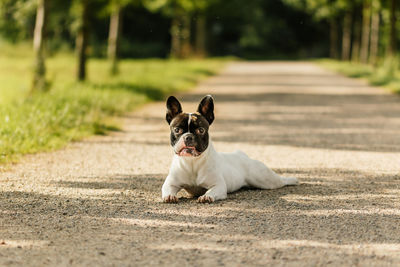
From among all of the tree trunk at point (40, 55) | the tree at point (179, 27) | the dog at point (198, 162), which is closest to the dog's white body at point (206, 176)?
the dog at point (198, 162)

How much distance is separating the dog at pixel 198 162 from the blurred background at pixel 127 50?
309 cm

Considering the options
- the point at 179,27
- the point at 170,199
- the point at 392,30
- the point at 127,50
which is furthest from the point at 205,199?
the point at 127,50

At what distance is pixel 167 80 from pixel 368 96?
24.4 feet

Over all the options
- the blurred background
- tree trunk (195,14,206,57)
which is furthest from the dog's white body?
tree trunk (195,14,206,57)

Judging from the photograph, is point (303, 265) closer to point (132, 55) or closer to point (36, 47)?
point (36, 47)

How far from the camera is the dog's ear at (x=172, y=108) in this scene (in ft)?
20.7

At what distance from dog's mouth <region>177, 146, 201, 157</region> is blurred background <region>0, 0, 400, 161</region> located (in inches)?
131

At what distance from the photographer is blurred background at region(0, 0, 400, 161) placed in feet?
40.4

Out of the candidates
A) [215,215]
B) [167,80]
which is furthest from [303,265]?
[167,80]

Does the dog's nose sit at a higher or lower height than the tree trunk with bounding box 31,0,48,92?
lower

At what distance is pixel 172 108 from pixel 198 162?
58cm

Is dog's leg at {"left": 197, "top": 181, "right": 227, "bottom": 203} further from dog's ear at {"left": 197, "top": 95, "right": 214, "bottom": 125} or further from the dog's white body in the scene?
dog's ear at {"left": 197, "top": 95, "right": 214, "bottom": 125}

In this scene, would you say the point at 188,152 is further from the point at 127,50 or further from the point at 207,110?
the point at 127,50

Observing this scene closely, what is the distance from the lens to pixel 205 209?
243 inches
